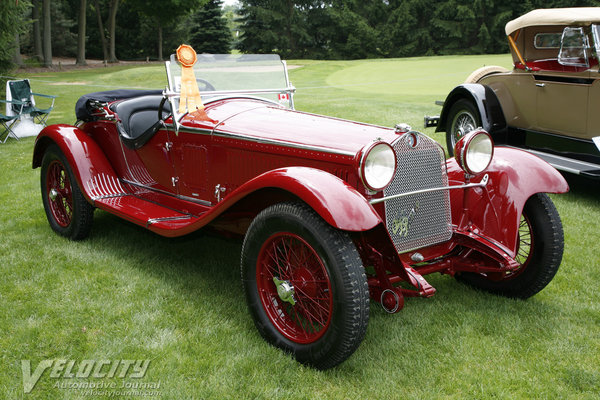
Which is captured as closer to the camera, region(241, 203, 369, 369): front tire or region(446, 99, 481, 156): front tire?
region(241, 203, 369, 369): front tire

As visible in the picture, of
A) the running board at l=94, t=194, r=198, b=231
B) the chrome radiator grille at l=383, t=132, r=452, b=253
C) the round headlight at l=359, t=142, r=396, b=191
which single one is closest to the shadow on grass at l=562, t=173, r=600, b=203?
the chrome radiator grille at l=383, t=132, r=452, b=253

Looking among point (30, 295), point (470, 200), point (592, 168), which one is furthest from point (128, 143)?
point (592, 168)

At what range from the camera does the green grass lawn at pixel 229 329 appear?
8.82 ft

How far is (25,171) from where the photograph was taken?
24.7 ft

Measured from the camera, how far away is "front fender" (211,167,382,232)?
2502 millimetres

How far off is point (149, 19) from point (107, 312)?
1618 inches

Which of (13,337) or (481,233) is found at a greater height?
(481,233)

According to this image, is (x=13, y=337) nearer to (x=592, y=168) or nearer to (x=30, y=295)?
(x=30, y=295)

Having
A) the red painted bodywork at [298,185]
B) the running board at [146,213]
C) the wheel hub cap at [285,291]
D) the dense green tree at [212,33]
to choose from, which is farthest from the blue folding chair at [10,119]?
the dense green tree at [212,33]

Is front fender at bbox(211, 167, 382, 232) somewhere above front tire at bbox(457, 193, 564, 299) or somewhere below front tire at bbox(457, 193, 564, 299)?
above

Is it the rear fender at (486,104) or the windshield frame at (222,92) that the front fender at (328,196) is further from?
the rear fender at (486,104)

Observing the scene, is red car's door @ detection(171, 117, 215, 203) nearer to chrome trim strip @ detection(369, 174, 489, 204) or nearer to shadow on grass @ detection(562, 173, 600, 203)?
chrome trim strip @ detection(369, 174, 489, 204)

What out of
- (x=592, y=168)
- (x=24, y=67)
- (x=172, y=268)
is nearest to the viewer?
(x=172, y=268)

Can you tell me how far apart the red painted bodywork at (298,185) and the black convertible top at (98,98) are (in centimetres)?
38
